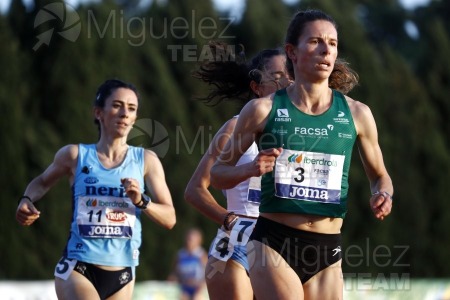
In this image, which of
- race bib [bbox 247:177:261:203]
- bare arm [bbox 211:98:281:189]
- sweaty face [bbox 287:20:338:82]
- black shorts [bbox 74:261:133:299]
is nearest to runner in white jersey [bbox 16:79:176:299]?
black shorts [bbox 74:261:133:299]

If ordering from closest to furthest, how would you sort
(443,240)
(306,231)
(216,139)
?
(306,231) → (216,139) → (443,240)

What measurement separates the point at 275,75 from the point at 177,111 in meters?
10.2

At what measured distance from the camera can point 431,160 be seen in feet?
62.7

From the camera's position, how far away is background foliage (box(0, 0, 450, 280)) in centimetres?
1498

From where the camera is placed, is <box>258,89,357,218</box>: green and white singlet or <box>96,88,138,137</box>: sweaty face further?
<box>96,88,138,137</box>: sweaty face

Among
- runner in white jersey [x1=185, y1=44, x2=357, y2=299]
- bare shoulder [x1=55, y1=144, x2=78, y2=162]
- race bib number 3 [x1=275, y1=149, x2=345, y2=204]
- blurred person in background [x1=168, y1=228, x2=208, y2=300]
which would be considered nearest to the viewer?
race bib number 3 [x1=275, y1=149, x2=345, y2=204]

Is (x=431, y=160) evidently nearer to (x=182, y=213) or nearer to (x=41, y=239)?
(x=182, y=213)

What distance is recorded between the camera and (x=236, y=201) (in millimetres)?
6188

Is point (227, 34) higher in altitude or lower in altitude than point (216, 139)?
higher

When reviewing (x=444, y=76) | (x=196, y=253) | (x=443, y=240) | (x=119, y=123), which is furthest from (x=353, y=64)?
(x=119, y=123)

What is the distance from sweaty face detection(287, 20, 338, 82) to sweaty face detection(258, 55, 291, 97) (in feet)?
4.04

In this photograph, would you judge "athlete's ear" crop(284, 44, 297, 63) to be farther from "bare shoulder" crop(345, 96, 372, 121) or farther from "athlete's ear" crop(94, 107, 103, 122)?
"athlete's ear" crop(94, 107, 103, 122)

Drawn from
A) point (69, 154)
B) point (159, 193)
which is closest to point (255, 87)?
point (159, 193)

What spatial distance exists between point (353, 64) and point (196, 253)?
5.50 meters
